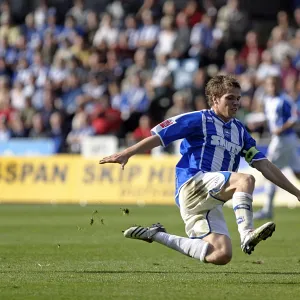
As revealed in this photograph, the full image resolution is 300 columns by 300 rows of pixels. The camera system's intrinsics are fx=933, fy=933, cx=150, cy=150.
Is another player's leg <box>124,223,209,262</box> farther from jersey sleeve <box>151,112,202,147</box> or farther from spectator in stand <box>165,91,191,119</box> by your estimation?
spectator in stand <box>165,91,191,119</box>

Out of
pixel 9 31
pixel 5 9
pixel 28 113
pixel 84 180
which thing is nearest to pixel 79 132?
pixel 28 113

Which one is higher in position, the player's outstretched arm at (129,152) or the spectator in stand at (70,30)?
the spectator in stand at (70,30)

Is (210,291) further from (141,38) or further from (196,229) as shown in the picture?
(141,38)

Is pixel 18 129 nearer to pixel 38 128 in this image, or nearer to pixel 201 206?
pixel 38 128

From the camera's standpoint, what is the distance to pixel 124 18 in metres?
27.5

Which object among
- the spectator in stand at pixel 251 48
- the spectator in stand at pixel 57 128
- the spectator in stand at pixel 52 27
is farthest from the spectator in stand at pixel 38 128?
the spectator in stand at pixel 251 48

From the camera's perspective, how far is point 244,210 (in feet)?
26.7

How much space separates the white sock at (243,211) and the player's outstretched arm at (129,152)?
0.93 meters

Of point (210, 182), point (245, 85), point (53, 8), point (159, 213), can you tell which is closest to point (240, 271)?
point (210, 182)

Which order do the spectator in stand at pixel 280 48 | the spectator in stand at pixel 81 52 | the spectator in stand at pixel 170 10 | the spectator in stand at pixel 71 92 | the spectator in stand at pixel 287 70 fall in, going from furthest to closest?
the spectator in stand at pixel 81 52 → the spectator in stand at pixel 71 92 → the spectator in stand at pixel 170 10 → the spectator in stand at pixel 280 48 → the spectator in stand at pixel 287 70

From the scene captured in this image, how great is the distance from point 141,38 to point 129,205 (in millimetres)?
6834

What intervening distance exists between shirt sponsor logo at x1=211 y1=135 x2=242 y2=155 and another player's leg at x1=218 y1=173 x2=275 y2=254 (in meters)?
0.54

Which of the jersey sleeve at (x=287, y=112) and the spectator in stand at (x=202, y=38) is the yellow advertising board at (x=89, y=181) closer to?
the jersey sleeve at (x=287, y=112)

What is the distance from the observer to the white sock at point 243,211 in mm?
8078
